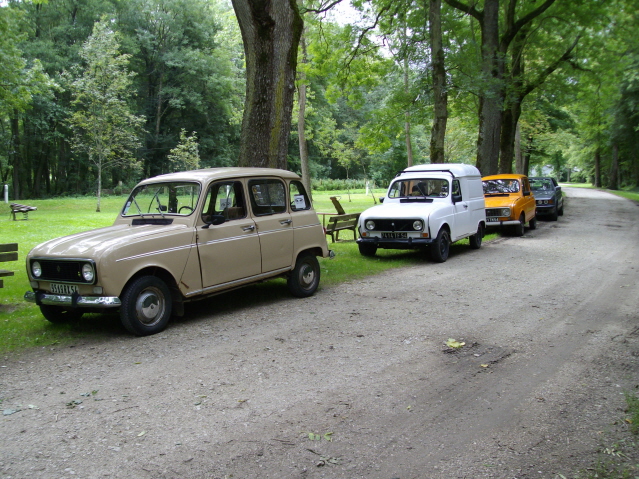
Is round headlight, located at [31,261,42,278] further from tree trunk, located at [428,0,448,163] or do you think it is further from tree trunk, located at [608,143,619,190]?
tree trunk, located at [608,143,619,190]

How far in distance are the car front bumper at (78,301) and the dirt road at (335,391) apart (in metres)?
0.51

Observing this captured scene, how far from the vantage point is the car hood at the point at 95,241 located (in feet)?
20.3

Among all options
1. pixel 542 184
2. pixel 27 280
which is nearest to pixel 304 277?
pixel 27 280

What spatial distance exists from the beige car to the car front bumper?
1 centimetres

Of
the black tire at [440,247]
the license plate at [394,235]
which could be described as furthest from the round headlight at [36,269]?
the black tire at [440,247]

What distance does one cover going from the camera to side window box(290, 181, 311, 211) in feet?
28.6

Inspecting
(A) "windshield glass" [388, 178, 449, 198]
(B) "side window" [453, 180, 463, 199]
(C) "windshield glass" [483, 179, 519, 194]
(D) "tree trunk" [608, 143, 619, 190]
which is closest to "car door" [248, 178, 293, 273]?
(A) "windshield glass" [388, 178, 449, 198]

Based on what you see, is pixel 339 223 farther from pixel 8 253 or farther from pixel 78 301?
pixel 78 301

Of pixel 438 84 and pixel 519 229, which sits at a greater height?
pixel 438 84

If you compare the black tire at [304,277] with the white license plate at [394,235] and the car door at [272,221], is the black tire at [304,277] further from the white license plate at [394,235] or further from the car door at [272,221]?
the white license plate at [394,235]

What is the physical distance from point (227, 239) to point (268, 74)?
4257mm

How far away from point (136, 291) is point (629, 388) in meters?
5.32

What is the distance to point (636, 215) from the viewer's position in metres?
24.4

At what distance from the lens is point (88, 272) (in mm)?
6113
